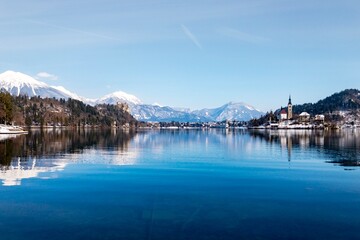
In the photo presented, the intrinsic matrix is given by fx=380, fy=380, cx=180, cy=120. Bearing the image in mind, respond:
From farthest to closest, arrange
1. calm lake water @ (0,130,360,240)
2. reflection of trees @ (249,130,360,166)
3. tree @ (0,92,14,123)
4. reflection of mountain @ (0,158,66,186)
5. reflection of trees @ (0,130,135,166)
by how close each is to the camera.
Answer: tree @ (0,92,14,123) → reflection of trees @ (0,130,135,166) → reflection of trees @ (249,130,360,166) → reflection of mountain @ (0,158,66,186) → calm lake water @ (0,130,360,240)

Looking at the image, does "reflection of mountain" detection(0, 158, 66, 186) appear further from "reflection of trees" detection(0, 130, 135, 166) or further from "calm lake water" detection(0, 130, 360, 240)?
"reflection of trees" detection(0, 130, 135, 166)

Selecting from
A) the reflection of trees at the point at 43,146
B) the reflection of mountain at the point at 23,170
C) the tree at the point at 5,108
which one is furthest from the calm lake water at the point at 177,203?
the tree at the point at 5,108

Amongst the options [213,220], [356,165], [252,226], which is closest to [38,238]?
Answer: [213,220]

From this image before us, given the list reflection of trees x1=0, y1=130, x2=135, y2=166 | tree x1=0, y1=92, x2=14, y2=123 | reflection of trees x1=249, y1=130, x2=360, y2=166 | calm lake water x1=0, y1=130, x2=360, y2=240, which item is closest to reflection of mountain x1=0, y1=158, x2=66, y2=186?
calm lake water x1=0, y1=130, x2=360, y2=240

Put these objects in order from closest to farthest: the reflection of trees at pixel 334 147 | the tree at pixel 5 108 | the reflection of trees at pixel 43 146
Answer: the reflection of trees at pixel 334 147 < the reflection of trees at pixel 43 146 < the tree at pixel 5 108

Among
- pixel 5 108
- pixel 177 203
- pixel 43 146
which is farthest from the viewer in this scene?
pixel 5 108

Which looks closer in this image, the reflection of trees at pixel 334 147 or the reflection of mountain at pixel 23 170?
the reflection of mountain at pixel 23 170

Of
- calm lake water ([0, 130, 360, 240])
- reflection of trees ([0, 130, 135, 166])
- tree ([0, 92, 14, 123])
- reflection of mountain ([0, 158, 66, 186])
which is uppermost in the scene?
tree ([0, 92, 14, 123])

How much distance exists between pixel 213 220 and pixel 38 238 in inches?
383

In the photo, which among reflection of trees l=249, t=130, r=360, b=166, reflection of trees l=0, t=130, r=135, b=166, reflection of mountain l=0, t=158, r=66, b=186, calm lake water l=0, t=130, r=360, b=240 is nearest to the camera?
calm lake water l=0, t=130, r=360, b=240

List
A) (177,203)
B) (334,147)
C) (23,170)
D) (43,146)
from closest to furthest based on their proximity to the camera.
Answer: (177,203)
(23,170)
(43,146)
(334,147)

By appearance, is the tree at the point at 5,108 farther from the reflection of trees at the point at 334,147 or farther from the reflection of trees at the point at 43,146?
the reflection of trees at the point at 334,147

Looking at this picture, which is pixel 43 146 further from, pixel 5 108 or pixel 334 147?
pixel 5 108

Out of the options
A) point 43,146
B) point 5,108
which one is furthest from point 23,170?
point 5,108
